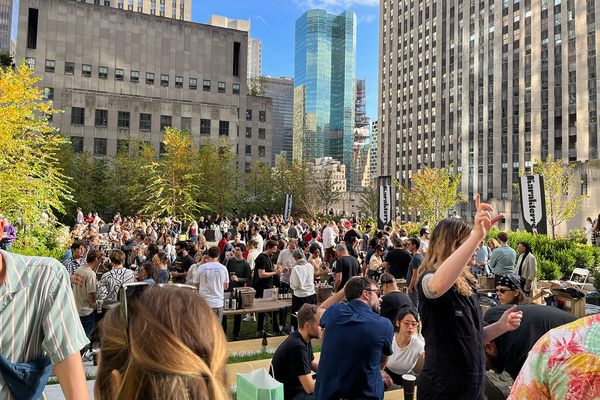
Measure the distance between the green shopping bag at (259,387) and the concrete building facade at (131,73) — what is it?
174 feet

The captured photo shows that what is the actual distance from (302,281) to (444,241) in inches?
233

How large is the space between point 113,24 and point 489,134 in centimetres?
6546

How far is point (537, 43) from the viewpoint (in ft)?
246

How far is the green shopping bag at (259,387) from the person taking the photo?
3.10 m

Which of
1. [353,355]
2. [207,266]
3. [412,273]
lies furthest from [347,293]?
[412,273]

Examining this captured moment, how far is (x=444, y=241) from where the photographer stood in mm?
3428

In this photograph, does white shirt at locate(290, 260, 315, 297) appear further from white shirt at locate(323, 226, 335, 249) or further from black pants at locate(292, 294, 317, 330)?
white shirt at locate(323, 226, 335, 249)

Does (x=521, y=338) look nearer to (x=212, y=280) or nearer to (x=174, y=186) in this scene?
(x=212, y=280)

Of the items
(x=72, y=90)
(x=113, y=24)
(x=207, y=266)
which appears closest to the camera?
(x=207, y=266)

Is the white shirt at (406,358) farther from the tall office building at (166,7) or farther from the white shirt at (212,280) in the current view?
the tall office building at (166,7)

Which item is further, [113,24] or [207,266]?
[113,24]

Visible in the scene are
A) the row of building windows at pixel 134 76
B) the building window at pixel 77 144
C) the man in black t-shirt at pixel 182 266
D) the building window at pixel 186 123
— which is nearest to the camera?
the man in black t-shirt at pixel 182 266

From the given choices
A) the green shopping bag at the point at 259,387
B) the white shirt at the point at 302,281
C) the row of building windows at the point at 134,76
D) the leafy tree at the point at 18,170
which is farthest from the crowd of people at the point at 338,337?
the row of building windows at the point at 134,76

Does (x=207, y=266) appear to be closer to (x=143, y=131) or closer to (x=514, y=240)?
(x=514, y=240)
